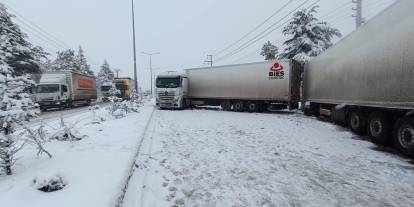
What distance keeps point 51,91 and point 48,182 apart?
2518cm

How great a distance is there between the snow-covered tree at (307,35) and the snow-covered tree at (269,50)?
16.7m

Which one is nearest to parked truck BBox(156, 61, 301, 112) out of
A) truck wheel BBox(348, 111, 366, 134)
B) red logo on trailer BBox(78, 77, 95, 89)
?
truck wheel BBox(348, 111, 366, 134)

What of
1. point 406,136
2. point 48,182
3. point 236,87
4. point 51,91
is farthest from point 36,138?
point 51,91

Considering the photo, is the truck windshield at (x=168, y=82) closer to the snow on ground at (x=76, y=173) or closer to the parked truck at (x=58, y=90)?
the parked truck at (x=58, y=90)

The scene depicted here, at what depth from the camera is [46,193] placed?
4379 mm

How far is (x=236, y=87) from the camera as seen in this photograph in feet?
80.7

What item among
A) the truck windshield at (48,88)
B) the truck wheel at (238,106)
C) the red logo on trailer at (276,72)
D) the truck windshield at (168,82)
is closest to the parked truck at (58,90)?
the truck windshield at (48,88)

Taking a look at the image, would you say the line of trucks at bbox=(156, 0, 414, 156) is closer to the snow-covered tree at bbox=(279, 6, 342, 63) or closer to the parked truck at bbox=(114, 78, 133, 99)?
the snow-covered tree at bbox=(279, 6, 342, 63)

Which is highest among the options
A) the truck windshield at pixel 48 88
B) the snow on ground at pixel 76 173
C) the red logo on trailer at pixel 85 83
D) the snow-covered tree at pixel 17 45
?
the snow-covered tree at pixel 17 45

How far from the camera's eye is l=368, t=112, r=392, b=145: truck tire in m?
9.08

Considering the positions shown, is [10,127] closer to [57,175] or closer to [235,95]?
[57,175]

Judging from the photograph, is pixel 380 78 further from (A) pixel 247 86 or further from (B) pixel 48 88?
(B) pixel 48 88

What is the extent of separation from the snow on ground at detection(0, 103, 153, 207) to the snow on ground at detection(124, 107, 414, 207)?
400 mm

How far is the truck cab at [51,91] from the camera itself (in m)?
26.3
